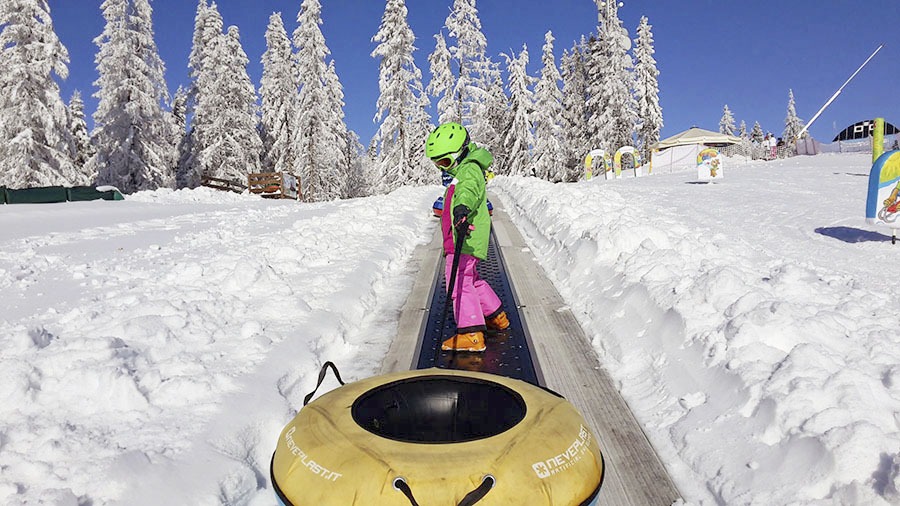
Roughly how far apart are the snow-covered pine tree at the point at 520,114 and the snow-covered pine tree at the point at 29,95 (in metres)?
29.1


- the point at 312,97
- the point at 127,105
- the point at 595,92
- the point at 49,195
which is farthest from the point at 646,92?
the point at 49,195

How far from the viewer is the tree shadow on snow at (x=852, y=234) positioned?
9297 mm

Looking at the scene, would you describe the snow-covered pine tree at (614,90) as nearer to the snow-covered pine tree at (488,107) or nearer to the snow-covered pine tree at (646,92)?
the snow-covered pine tree at (646,92)

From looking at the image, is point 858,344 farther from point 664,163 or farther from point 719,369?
point 664,163

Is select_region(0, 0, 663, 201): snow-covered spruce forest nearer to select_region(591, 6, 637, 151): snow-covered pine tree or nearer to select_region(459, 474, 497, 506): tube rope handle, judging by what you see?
select_region(591, 6, 637, 151): snow-covered pine tree

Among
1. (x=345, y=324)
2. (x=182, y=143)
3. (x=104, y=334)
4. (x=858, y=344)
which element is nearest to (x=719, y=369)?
(x=858, y=344)

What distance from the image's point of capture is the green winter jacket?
13.9 ft

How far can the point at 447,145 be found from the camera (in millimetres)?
4328

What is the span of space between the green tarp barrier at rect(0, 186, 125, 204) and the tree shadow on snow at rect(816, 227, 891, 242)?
20.4m

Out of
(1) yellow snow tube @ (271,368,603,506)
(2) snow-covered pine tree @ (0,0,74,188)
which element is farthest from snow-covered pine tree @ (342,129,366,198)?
(1) yellow snow tube @ (271,368,603,506)

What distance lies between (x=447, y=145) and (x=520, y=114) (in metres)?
41.1

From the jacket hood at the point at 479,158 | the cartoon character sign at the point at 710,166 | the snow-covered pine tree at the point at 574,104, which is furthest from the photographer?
the snow-covered pine tree at the point at 574,104

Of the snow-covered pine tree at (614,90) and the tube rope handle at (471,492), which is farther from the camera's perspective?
the snow-covered pine tree at (614,90)

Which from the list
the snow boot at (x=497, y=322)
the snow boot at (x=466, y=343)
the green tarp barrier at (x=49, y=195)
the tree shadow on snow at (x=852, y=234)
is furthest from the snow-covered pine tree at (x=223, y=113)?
the snow boot at (x=466, y=343)
